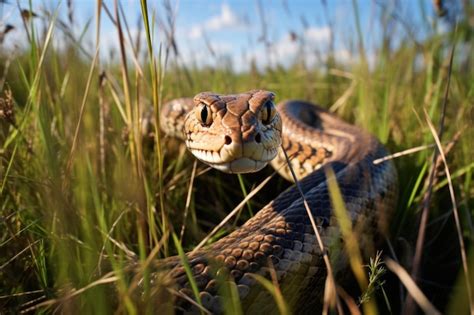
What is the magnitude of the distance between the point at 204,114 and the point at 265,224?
1.92ft

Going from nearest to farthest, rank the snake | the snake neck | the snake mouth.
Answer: the snake, the snake mouth, the snake neck

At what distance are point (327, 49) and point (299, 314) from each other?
17.9 ft

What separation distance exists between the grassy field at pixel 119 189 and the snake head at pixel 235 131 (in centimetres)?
23

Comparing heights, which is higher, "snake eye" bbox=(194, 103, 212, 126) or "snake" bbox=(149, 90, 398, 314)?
"snake eye" bbox=(194, 103, 212, 126)

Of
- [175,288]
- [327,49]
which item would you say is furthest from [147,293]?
[327,49]

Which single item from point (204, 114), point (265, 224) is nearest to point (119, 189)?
point (204, 114)

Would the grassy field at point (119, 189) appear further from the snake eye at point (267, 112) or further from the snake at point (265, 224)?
the snake eye at point (267, 112)

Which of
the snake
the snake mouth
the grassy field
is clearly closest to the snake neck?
the grassy field

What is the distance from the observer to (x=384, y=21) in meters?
5.23

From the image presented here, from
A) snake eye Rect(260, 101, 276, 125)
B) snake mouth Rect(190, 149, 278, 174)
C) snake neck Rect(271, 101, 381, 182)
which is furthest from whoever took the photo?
snake neck Rect(271, 101, 381, 182)

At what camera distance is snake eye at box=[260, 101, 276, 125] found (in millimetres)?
1968

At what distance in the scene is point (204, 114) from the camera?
2.02 m

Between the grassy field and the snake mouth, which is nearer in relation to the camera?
the grassy field

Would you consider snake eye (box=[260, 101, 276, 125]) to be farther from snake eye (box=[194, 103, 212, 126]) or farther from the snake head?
snake eye (box=[194, 103, 212, 126])
